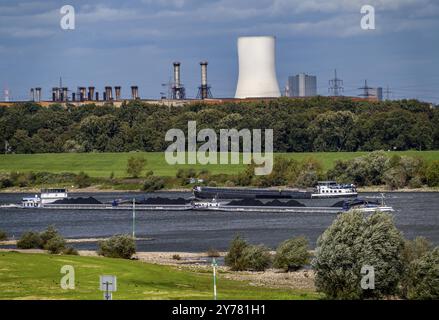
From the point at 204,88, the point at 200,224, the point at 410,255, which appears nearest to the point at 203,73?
the point at 204,88

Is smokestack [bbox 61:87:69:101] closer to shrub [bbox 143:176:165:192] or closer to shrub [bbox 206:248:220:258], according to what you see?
shrub [bbox 143:176:165:192]

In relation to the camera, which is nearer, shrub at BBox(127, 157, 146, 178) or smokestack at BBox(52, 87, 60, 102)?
shrub at BBox(127, 157, 146, 178)

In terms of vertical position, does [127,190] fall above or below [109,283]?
below

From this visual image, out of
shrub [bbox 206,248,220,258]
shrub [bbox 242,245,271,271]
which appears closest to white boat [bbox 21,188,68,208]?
shrub [bbox 206,248,220,258]

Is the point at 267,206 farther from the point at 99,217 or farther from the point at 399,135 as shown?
the point at 399,135

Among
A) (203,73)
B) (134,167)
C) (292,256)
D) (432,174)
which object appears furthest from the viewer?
(203,73)

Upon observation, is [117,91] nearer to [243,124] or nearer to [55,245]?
[243,124]
